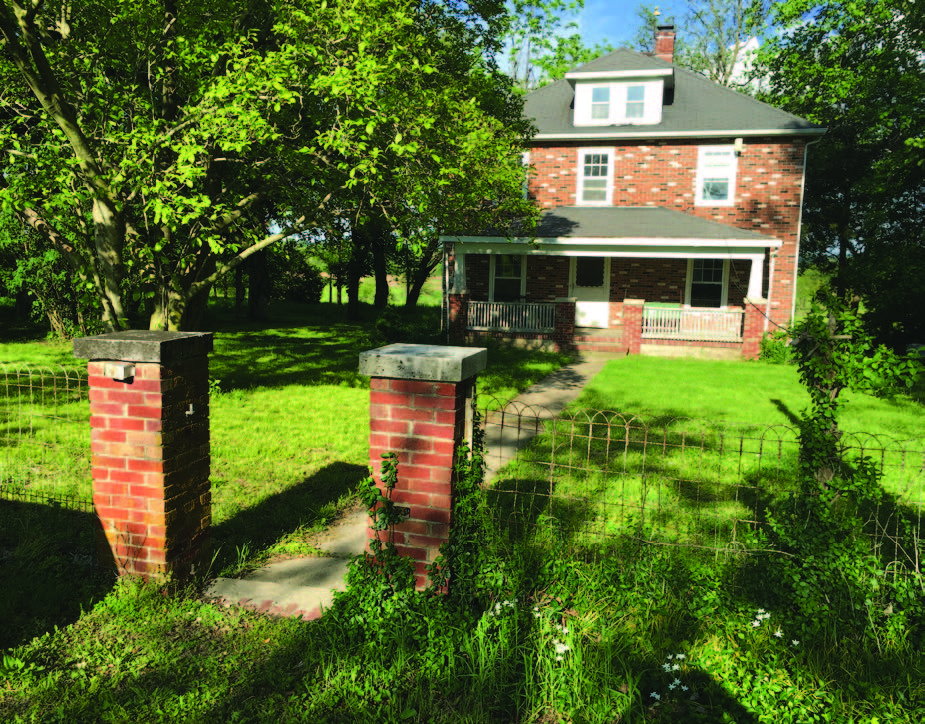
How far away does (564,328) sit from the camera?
1836cm

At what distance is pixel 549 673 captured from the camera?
10.7ft

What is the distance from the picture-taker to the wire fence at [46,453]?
5.92 meters

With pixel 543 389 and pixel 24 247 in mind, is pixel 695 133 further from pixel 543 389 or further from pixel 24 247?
pixel 24 247

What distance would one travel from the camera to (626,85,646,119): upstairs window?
20109 millimetres

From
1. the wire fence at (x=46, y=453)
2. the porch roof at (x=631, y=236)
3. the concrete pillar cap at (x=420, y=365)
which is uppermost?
the porch roof at (x=631, y=236)

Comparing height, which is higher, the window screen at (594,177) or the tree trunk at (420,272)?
the window screen at (594,177)

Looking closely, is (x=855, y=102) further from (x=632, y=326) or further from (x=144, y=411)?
(x=144, y=411)

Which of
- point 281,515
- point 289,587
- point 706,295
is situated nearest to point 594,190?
point 706,295

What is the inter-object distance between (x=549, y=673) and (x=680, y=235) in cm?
1631

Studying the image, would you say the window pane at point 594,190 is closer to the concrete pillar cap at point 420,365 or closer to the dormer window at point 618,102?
the dormer window at point 618,102

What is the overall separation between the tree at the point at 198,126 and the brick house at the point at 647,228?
753 cm

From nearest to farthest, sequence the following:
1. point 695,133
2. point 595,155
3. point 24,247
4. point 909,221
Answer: point 24,247, point 695,133, point 595,155, point 909,221

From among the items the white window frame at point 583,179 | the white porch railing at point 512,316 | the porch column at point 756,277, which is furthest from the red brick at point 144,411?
the white window frame at point 583,179

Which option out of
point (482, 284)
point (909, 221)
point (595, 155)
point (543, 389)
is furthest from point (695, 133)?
point (909, 221)
